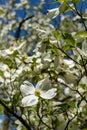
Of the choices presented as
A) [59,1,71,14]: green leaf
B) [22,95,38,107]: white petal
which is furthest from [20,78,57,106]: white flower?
[59,1,71,14]: green leaf

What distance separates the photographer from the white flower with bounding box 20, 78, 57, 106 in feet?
4.87

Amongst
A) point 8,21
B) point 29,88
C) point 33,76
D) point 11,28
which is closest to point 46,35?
point 29,88

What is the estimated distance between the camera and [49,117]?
6.07 ft

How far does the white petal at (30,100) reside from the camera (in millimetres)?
1471

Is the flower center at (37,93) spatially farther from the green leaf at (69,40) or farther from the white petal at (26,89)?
the green leaf at (69,40)

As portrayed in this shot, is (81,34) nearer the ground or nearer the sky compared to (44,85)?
nearer the sky

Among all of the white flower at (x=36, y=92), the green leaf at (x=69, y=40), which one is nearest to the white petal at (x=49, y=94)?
the white flower at (x=36, y=92)

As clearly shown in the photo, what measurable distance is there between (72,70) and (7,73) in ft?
1.05

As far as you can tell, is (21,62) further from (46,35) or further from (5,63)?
(46,35)

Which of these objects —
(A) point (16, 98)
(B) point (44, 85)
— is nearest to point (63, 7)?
(B) point (44, 85)

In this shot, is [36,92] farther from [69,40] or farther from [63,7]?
[63,7]

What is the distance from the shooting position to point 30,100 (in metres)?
1.48

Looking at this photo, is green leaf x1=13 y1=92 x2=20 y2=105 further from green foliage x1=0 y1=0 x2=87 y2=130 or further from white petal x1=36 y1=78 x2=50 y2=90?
white petal x1=36 y1=78 x2=50 y2=90

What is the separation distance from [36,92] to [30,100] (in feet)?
0.23
